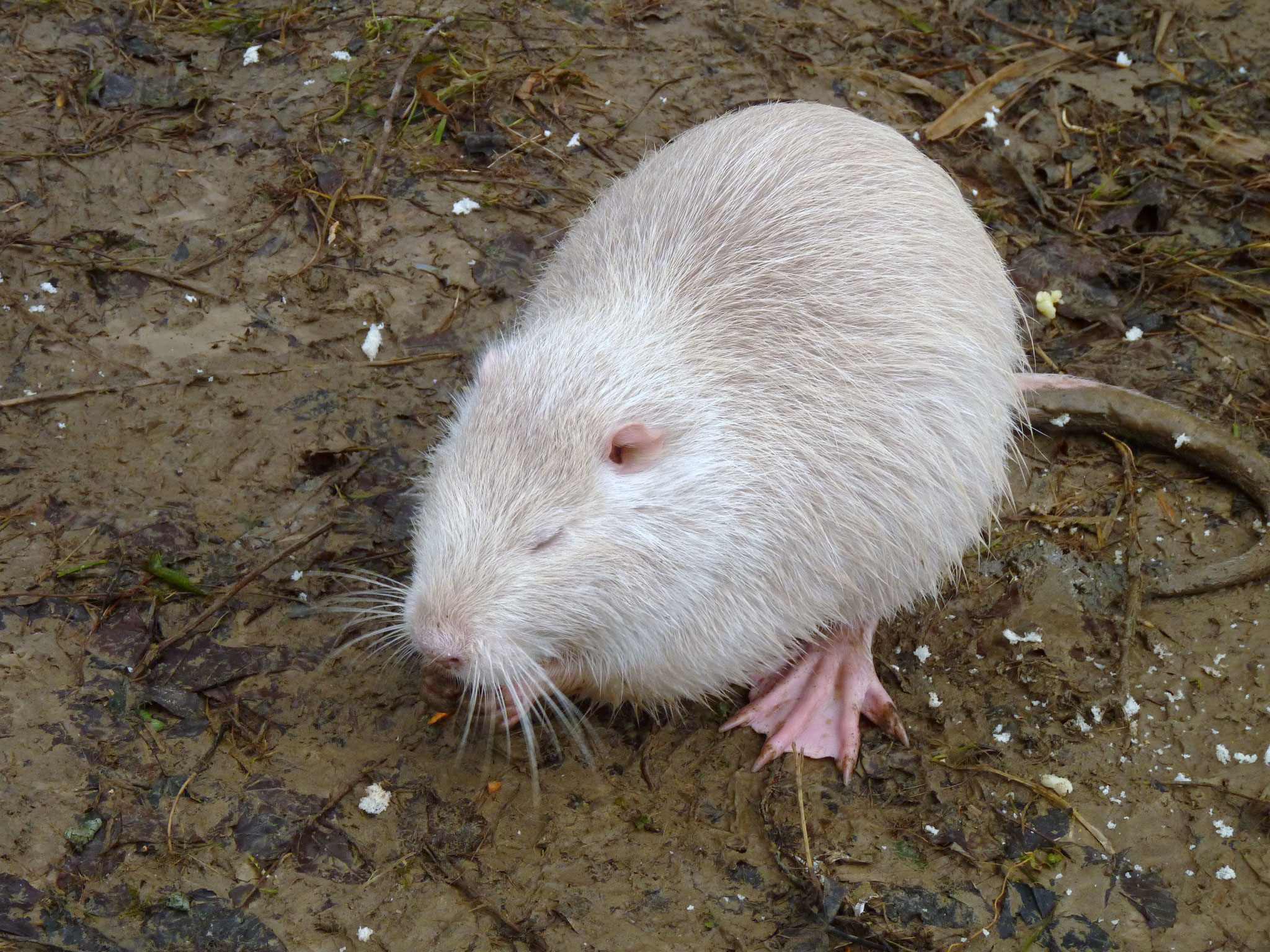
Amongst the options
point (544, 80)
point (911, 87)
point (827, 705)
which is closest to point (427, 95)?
point (544, 80)

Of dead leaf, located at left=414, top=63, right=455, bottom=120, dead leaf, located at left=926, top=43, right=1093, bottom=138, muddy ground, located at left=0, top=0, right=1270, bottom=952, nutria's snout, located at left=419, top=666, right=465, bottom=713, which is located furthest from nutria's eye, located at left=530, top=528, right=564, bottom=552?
dead leaf, located at left=926, top=43, right=1093, bottom=138

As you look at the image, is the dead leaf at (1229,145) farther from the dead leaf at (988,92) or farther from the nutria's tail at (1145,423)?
the nutria's tail at (1145,423)

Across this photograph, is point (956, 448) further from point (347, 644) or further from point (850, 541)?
point (347, 644)

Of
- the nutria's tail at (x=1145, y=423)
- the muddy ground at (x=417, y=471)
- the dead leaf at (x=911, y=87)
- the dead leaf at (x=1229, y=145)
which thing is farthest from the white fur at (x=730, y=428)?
the dead leaf at (x=1229, y=145)

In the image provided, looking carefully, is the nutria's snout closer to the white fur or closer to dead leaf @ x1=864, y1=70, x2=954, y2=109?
the white fur

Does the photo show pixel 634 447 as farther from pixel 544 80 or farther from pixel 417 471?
pixel 544 80
